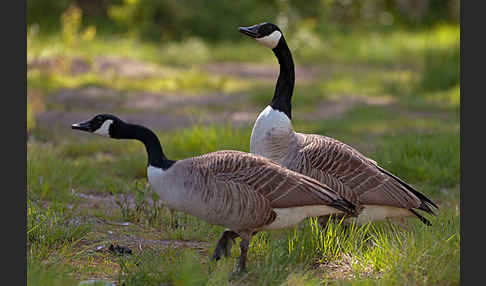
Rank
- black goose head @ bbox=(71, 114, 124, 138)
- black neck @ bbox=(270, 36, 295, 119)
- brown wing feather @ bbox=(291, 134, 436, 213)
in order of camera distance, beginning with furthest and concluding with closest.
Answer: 1. black neck @ bbox=(270, 36, 295, 119)
2. brown wing feather @ bbox=(291, 134, 436, 213)
3. black goose head @ bbox=(71, 114, 124, 138)

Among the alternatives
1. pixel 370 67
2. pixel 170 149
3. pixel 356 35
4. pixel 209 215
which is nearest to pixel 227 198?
pixel 209 215

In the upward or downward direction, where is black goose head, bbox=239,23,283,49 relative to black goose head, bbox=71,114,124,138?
upward

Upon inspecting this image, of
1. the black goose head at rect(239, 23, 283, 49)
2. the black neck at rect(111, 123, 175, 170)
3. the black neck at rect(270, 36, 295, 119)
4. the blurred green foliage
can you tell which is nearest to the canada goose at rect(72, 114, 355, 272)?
the black neck at rect(111, 123, 175, 170)

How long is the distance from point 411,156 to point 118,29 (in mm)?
12427

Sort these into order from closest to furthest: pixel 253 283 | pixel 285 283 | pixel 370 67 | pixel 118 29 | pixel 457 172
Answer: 1. pixel 285 283
2. pixel 253 283
3. pixel 457 172
4. pixel 370 67
5. pixel 118 29

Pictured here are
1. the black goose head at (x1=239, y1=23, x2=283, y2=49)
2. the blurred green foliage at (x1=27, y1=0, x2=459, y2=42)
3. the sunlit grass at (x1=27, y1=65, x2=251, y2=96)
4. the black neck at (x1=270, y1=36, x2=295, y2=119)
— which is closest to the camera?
the black goose head at (x1=239, y1=23, x2=283, y2=49)

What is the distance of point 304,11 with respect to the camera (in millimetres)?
19875

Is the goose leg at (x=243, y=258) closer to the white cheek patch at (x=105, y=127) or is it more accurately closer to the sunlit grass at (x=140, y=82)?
the white cheek patch at (x=105, y=127)

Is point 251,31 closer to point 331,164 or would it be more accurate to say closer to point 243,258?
point 331,164

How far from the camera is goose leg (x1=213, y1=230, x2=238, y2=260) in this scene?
4324mm

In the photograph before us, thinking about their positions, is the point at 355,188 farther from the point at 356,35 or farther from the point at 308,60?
the point at 356,35

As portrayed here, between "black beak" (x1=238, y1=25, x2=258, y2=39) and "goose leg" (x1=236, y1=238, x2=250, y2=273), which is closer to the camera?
"goose leg" (x1=236, y1=238, x2=250, y2=273)

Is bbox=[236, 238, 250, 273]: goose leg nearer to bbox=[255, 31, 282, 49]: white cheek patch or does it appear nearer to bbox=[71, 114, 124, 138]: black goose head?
bbox=[71, 114, 124, 138]: black goose head

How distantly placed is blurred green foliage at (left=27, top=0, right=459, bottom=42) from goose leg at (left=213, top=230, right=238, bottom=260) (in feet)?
36.7
